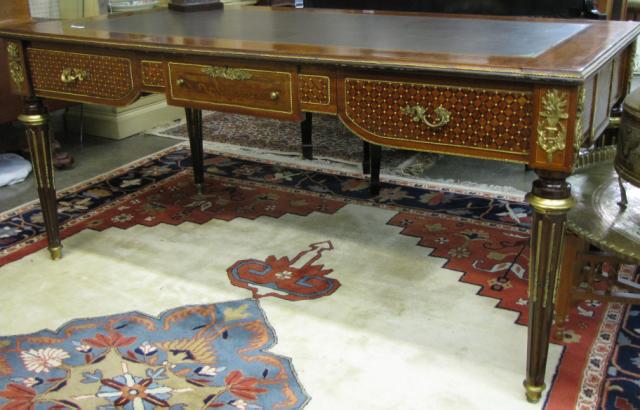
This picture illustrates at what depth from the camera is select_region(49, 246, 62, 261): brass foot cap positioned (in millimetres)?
2646

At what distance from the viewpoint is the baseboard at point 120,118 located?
4.18 m

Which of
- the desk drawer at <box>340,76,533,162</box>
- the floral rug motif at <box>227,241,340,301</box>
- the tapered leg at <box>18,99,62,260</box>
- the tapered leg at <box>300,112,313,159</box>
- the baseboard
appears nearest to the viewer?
the desk drawer at <box>340,76,533,162</box>

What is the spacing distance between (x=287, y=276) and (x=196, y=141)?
3.31 feet

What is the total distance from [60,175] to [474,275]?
2.23 metres

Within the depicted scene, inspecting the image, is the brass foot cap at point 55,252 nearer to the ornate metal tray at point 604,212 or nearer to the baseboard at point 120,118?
the baseboard at point 120,118

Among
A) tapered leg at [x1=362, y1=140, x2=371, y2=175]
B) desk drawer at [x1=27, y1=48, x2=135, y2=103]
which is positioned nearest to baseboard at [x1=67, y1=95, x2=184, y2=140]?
tapered leg at [x1=362, y1=140, x2=371, y2=175]

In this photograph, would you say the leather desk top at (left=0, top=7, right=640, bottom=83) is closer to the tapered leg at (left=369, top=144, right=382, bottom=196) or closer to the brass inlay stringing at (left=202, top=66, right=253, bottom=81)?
the brass inlay stringing at (left=202, top=66, right=253, bottom=81)

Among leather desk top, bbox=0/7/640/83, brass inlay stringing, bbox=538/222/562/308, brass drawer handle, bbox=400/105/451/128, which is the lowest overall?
brass inlay stringing, bbox=538/222/562/308

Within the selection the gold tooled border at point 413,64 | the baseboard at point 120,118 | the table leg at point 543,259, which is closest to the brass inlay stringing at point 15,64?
the gold tooled border at point 413,64

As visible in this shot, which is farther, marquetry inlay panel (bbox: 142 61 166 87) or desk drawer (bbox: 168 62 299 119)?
marquetry inlay panel (bbox: 142 61 166 87)

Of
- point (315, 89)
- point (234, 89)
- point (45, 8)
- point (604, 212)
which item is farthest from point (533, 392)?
point (45, 8)

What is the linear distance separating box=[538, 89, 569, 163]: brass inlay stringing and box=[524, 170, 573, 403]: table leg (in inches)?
3.0

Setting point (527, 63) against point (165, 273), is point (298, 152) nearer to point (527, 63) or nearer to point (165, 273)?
point (165, 273)

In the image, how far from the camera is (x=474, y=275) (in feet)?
8.01
